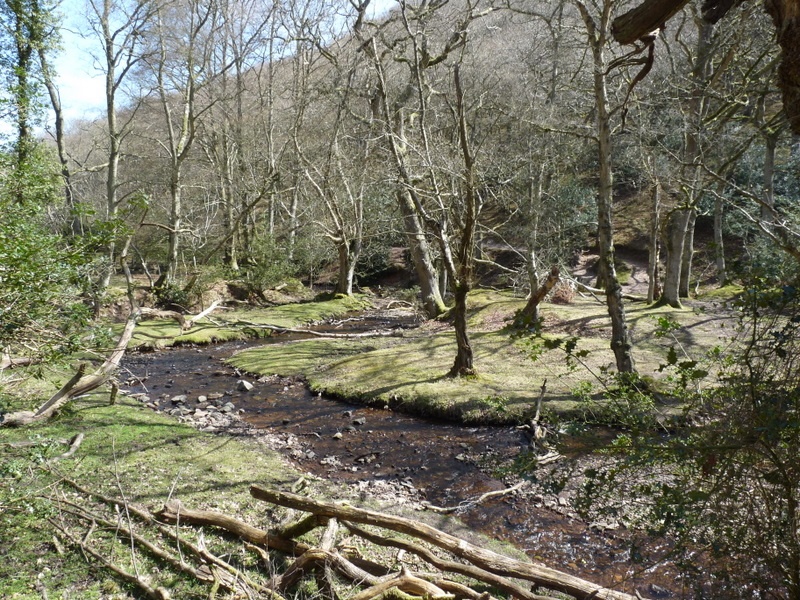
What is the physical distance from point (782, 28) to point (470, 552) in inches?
178

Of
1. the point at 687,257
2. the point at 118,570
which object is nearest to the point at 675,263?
the point at 687,257

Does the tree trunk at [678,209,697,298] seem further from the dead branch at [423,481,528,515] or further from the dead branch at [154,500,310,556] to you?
the dead branch at [154,500,310,556]

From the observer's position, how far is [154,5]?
2402 centimetres

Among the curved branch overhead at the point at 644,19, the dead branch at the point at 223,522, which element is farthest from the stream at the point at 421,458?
the curved branch overhead at the point at 644,19

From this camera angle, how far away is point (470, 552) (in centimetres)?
486

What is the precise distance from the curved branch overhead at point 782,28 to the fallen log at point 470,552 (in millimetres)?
3651

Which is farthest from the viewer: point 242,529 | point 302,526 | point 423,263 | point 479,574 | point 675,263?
point 423,263

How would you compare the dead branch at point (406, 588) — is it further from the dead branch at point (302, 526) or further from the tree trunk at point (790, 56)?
the tree trunk at point (790, 56)

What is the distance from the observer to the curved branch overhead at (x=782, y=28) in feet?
9.98

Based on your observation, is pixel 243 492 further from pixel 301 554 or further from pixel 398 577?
pixel 398 577

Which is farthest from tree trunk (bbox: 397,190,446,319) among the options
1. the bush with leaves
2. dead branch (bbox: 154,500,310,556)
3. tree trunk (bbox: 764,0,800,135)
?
tree trunk (bbox: 764,0,800,135)

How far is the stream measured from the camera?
19.7ft

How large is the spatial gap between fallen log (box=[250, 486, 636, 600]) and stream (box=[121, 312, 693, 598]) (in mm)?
383

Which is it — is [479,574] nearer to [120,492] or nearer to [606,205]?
[120,492]
